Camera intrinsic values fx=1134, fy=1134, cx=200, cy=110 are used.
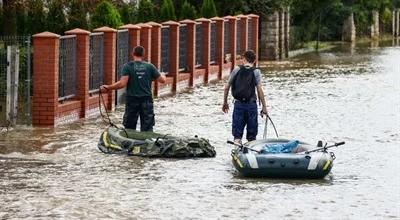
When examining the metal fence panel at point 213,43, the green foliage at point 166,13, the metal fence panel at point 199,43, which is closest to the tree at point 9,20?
the metal fence panel at point 199,43

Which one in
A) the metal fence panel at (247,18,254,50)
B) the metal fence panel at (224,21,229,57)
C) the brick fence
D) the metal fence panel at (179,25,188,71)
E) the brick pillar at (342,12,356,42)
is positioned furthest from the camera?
the brick pillar at (342,12,356,42)

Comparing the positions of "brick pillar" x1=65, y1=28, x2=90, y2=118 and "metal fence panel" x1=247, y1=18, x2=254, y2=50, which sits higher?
"metal fence panel" x1=247, y1=18, x2=254, y2=50

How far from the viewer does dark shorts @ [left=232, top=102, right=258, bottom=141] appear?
16.9m

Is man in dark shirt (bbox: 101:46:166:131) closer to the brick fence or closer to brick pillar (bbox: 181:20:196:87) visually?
the brick fence

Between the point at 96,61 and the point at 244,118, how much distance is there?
8.16 meters

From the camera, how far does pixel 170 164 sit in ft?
52.4

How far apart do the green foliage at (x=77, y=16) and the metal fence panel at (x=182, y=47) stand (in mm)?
2875

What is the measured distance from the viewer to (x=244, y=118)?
1698cm

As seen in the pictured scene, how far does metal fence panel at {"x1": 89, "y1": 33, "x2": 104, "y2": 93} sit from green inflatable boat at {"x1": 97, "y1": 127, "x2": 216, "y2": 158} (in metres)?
6.85

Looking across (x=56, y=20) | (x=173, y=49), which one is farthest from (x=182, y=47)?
(x=56, y=20)

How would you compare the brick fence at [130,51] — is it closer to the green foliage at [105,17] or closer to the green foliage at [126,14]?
the green foliage at [105,17]

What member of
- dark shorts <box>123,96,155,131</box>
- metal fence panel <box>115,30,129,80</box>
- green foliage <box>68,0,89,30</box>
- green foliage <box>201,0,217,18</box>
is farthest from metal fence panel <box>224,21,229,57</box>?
dark shorts <box>123,96,155,131</box>

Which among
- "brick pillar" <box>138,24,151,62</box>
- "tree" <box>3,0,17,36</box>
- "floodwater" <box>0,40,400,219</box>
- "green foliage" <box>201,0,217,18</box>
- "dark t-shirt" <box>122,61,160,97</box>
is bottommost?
"floodwater" <box>0,40,400,219</box>

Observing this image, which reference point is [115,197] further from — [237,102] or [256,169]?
[237,102]
